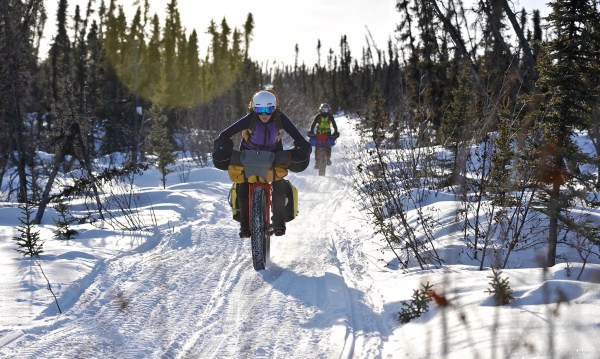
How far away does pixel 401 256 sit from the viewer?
229 inches

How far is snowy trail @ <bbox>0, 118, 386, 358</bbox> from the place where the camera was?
3.36 m

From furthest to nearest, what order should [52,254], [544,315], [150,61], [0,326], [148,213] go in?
[150,61] < [148,213] < [52,254] < [0,326] < [544,315]

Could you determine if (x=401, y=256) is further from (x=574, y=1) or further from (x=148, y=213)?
(x=148, y=213)

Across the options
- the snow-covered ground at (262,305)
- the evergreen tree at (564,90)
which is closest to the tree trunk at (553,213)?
the evergreen tree at (564,90)

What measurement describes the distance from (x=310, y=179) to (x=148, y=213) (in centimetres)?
666

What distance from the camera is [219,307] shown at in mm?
4168

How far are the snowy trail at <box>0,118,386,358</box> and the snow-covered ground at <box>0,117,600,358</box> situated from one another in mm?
13

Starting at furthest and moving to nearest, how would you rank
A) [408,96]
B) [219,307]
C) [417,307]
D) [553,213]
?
[408,96]
[553,213]
[219,307]
[417,307]

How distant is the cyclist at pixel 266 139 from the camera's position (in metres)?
6.01

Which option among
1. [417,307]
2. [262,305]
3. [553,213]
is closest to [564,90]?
[553,213]

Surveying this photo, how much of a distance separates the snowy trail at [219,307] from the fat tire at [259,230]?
6.3 inches

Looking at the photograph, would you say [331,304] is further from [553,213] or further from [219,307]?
[553,213]

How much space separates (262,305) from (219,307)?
38cm

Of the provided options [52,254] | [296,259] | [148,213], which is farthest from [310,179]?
[52,254]
